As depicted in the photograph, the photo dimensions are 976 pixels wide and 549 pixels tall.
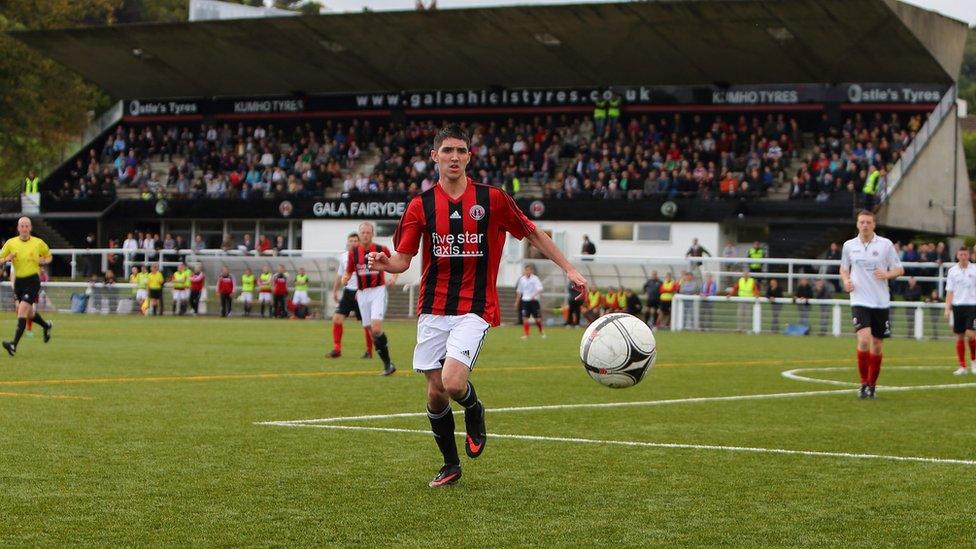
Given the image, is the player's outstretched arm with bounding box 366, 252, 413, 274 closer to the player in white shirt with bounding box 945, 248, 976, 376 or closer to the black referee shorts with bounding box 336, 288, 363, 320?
the black referee shorts with bounding box 336, 288, 363, 320

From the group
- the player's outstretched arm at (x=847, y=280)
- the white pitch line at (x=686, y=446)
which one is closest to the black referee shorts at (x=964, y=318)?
the player's outstretched arm at (x=847, y=280)

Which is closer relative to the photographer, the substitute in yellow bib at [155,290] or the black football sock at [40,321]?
the black football sock at [40,321]

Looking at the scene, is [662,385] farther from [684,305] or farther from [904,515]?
[684,305]

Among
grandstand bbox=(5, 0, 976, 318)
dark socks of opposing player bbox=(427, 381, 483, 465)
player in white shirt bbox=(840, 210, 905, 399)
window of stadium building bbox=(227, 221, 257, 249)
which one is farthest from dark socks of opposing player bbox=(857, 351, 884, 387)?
window of stadium building bbox=(227, 221, 257, 249)

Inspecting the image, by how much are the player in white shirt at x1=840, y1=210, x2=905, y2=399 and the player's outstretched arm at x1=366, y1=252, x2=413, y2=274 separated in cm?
793

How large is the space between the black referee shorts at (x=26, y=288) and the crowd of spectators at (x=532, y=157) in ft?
90.7

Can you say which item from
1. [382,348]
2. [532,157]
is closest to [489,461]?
[382,348]

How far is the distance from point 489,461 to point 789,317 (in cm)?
2829

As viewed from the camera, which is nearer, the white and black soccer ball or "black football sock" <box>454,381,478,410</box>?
"black football sock" <box>454,381,478,410</box>

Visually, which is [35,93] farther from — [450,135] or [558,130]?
[450,135]

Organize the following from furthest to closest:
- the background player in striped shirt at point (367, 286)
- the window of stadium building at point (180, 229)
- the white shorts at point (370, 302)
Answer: the window of stadium building at point (180, 229), the white shorts at point (370, 302), the background player in striped shirt at point (367, 286)

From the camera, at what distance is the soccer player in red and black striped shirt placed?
8180 millimetres

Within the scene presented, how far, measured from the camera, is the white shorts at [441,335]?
816cm

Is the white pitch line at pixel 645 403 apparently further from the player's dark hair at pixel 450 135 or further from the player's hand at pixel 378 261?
the player's dark hair at pixel 450 135
